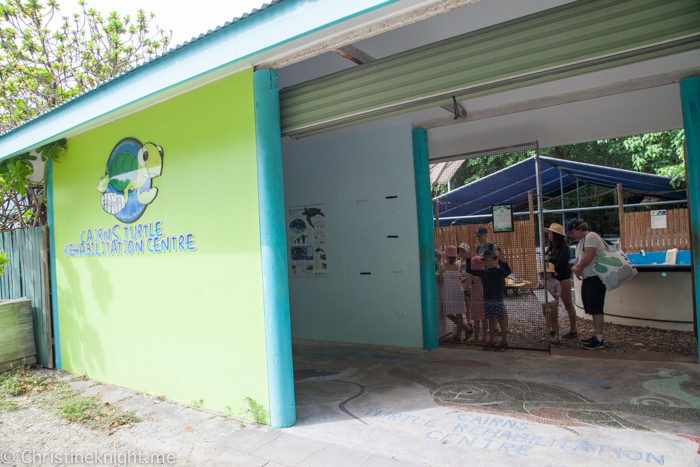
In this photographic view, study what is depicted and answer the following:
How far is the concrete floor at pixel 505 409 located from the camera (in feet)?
10.1

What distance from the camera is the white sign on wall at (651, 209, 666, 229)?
959 centimetres

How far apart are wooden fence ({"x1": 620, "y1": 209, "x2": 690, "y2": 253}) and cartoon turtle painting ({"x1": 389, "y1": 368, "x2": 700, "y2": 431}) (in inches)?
278

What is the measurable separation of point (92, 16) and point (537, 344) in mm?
10904

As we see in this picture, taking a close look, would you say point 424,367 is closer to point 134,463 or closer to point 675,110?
point 134,463

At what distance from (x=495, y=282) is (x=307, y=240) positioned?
9.75ft

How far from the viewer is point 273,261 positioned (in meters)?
3.77

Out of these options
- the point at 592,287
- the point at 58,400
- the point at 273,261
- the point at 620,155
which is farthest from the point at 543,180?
the point at 58,400

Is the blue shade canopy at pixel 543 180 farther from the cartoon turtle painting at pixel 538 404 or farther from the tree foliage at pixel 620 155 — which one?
the cartoon turtle painting at pixel 538 404

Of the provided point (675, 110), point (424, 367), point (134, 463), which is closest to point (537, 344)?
point (424, 367)

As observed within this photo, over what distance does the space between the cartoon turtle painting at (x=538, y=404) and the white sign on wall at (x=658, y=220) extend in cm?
719

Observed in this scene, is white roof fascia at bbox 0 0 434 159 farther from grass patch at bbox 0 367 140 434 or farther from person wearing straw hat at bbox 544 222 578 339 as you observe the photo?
person wearing straw hat at bbox 544 222 578 339

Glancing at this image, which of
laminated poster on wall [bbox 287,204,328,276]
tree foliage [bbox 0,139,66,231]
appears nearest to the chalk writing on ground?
laminated poster on wall [bbox 287,204,328,276]

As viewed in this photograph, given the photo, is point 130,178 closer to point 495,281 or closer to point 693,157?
point 495,281

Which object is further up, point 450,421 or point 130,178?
point 130,178
